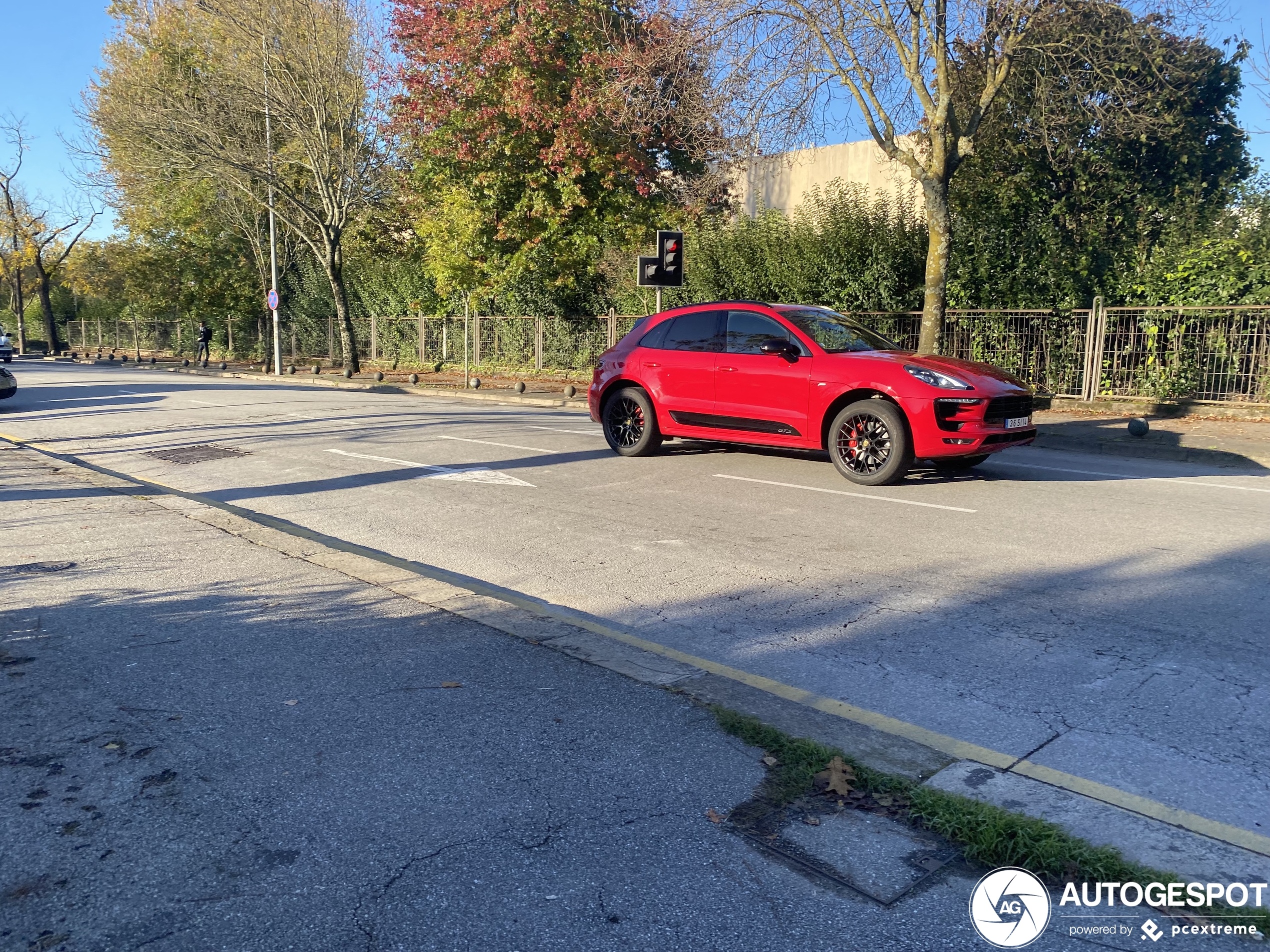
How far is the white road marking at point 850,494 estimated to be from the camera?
8.38 meters

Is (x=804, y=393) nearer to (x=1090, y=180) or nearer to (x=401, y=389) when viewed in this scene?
(x=1090, y=180)

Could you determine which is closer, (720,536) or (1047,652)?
(1047,652)

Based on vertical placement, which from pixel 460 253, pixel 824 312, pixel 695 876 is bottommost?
pixel 695 876

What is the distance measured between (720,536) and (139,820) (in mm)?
4836

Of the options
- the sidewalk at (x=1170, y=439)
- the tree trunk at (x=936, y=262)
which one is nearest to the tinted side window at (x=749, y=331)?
the sidewalk at (x=1170, y=439)

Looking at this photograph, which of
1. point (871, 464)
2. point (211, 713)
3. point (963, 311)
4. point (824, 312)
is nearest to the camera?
point (211, 713)

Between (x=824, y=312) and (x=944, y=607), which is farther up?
(x=824, y=312)

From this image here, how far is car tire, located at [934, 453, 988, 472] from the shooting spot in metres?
9.45

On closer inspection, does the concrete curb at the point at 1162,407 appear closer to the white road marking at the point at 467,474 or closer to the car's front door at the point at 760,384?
the car's front door at the point at 760,384

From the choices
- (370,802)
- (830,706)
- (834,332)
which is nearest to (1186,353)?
(834,332)

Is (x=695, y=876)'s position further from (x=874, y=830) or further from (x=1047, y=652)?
(x=1047, y=652)

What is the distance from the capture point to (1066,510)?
327 inches

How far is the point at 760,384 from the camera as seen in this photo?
10008mm

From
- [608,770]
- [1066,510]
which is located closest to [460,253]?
[1066,510]
